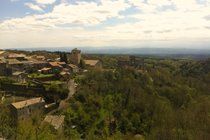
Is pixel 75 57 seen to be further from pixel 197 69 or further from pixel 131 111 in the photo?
pixel 197 69

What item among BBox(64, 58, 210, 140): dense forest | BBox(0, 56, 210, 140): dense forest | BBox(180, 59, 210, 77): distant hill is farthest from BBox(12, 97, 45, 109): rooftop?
BBox(180, 59, 210, 77): distant hill

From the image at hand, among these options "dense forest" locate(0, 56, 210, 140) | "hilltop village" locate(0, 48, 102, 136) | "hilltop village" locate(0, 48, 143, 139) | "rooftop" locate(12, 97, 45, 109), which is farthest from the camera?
"hilltop village" locate(0, 48, 102, 136)

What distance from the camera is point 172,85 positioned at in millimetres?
64062

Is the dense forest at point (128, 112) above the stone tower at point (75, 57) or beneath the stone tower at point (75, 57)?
beneath

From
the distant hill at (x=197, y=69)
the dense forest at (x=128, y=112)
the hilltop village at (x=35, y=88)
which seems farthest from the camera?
the distant hill at (x=197, y=69)

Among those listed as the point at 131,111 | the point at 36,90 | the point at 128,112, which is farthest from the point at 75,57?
the point at 36,90

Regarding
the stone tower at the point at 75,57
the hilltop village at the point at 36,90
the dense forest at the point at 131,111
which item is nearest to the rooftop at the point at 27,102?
the hilltop village at the point at 36,90

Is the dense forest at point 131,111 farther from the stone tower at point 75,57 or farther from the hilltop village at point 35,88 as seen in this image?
the stone tower at point 75,57

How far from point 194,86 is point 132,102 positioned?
28164mm

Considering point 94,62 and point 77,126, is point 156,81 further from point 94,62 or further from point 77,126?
point 77,126

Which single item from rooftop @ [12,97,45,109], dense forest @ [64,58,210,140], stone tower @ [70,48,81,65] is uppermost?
stone tower @ [70,48,81,65]

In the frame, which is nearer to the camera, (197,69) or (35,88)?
(35,88)

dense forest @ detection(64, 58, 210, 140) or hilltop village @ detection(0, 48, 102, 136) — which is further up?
hilltop village @ detection(0, 48, 102, 136)

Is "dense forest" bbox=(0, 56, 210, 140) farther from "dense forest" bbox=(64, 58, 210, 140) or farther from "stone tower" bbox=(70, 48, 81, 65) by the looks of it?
"stone tower" bbox=(70, 48, 81, 65)
